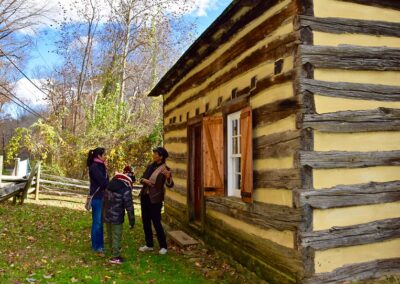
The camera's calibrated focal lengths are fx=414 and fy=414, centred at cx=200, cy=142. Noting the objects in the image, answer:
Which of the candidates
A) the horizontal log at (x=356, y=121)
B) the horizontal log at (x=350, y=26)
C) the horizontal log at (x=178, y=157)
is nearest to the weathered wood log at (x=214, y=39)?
the horizontal log at (x=350, y=26)

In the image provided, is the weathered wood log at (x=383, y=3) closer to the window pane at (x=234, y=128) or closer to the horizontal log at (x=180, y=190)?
the window pane at (x=234, y=128)

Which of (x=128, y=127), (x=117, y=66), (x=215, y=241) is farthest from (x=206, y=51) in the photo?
(x=117, y=66)

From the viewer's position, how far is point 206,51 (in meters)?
8.44

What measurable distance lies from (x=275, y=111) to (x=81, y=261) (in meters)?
4.16

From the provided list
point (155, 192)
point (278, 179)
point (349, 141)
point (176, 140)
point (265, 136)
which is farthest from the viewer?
point (176, 140)

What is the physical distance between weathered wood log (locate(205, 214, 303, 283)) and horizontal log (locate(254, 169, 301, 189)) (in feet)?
2.52

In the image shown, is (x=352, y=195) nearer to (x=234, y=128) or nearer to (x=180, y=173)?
(x=234, y=128)

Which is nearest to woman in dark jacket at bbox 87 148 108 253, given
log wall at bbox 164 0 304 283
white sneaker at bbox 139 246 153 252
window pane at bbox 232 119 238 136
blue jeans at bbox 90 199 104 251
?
blue jeans at bbox 90 199 104 251

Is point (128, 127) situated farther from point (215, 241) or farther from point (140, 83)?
point (215, 241)

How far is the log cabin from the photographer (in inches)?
193

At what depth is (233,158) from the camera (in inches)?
285

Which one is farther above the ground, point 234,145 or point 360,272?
point 234,145

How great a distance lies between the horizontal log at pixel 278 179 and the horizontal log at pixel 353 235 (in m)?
0.62

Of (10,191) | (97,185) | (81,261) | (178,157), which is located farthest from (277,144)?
(10,191)
